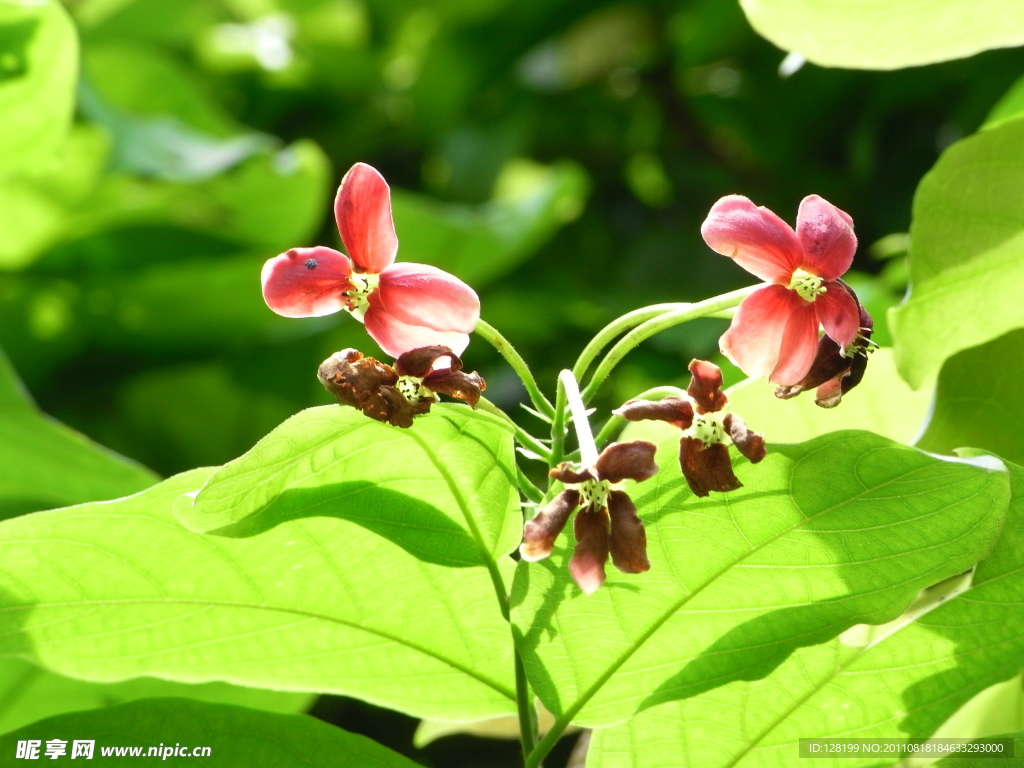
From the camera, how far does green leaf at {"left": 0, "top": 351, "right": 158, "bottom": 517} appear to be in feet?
3.41

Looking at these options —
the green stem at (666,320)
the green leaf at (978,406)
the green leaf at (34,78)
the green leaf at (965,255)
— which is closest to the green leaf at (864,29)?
the green leaf at (965,255)

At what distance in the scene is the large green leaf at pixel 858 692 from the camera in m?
0.70

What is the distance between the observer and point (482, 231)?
1682 mm

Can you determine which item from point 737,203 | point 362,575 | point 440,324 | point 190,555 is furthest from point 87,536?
point 737,203

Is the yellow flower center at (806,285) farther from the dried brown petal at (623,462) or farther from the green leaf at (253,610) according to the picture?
the green leaf at (253,610)

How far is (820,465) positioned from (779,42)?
0.40m

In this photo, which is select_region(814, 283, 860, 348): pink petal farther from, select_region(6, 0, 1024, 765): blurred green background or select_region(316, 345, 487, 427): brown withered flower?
select_region(6, 0, 1024, 765): blurred green background

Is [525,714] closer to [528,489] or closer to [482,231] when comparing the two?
[528,489]

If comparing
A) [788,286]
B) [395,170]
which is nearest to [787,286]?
[788,286]

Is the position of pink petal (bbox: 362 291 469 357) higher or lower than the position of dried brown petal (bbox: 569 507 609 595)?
higher

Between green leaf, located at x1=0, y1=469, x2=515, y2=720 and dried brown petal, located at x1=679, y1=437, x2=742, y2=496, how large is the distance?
17 centimetres

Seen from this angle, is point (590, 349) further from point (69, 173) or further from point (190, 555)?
point (69, 173)

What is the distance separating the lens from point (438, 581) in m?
0.70

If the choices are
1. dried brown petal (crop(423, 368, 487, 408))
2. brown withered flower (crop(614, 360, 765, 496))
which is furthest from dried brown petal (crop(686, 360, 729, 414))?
dried brown petal (crop(423, 368, 487, 408))
